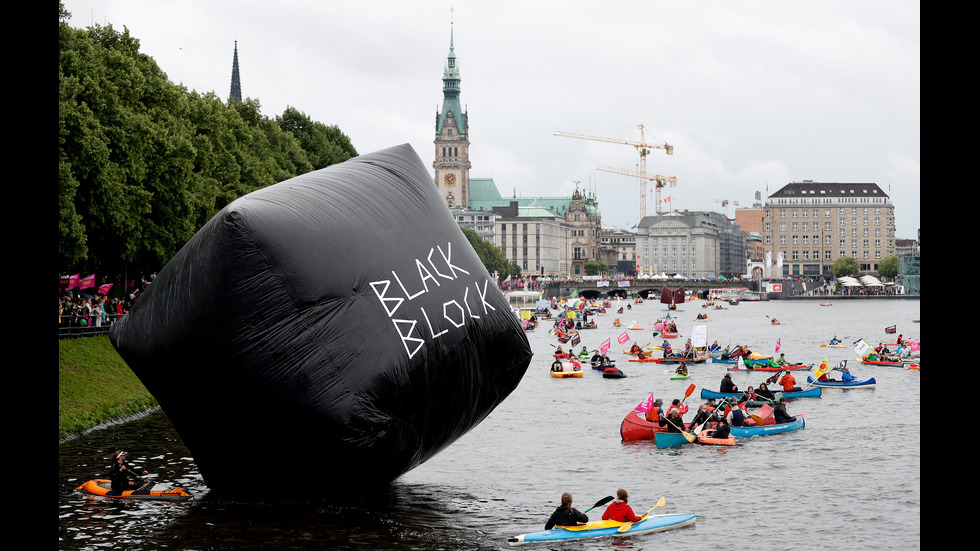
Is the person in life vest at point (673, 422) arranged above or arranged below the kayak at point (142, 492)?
above

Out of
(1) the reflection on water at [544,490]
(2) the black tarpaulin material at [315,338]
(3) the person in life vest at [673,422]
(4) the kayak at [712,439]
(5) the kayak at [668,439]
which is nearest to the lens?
(2) the black tarpaulin material at [315,338]

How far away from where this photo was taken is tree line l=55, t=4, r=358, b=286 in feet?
157

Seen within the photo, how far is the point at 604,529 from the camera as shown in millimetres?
26484

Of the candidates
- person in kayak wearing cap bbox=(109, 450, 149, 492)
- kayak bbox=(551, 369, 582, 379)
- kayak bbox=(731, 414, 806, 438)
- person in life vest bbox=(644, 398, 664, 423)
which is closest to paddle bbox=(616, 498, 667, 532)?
person in life vest bbox=(644, 398, 664, 423)

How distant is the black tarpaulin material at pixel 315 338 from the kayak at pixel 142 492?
396cm

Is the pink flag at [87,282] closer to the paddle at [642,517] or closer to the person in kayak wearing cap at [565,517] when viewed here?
the paddle at [642,517]

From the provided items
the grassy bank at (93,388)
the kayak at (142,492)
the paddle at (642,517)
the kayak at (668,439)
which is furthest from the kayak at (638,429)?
the grassy bank at (93,388)

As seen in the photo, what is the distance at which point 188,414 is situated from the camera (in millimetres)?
24000

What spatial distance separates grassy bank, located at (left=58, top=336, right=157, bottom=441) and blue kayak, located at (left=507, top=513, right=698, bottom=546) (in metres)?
20.4

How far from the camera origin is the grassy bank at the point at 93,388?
4006 cm

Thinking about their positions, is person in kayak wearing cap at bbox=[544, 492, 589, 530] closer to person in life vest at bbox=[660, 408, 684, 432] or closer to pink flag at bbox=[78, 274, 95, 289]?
person in life vest at bbox=[660, 408, 684, 432]
